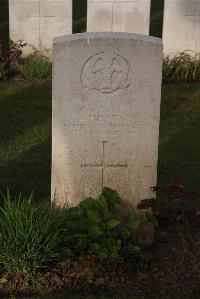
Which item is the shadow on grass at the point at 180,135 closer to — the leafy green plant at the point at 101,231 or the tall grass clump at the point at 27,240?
the leafy green plant at the point at 101,231

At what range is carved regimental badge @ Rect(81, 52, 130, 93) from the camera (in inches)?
177

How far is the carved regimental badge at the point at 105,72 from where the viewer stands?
4488 millimetres

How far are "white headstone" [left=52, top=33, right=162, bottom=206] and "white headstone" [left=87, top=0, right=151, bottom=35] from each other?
612cm

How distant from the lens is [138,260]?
4578 millimetres

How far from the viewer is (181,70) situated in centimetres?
1017

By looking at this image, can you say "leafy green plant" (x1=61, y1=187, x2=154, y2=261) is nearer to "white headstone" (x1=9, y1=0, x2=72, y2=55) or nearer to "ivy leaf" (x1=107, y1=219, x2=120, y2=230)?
"ivy leaf" (x1=107, y1=219, x2=120, y2=230)

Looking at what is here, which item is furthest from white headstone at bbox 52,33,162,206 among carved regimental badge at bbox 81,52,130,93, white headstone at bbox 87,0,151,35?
white headstone at bbox 87,0,151,35

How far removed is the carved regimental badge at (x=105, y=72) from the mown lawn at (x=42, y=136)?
1.70 m

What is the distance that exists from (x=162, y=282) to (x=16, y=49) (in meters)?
6.83

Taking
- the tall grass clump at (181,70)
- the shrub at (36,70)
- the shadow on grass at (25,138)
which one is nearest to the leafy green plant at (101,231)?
the shadow on grass at (25,138)

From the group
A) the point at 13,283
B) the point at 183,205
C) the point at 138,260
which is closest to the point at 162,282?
the point at 138,260

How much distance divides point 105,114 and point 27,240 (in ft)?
3.73

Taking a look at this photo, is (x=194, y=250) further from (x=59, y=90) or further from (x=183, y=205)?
(x=59, y=90)

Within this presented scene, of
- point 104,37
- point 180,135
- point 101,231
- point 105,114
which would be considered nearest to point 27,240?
point 101,231
